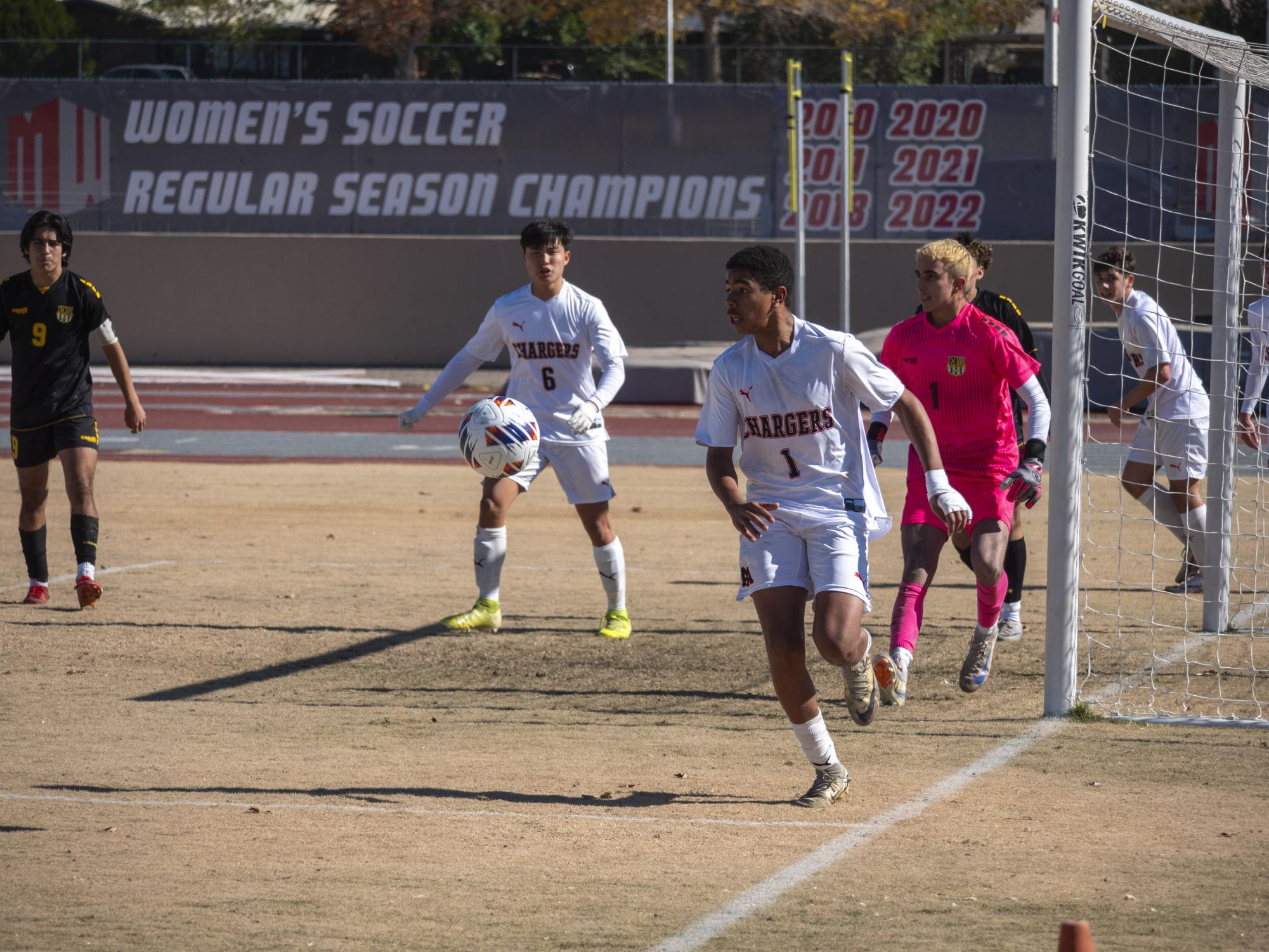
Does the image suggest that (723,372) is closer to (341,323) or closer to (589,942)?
(589,942)

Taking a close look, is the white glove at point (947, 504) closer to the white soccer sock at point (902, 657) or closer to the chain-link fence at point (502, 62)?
the white soccer sock at point (902, 657)

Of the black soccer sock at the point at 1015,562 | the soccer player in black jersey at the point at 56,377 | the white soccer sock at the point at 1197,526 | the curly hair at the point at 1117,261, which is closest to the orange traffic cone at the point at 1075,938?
the black soccer sock at the point at 1015,562

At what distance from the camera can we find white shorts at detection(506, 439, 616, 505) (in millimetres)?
9211

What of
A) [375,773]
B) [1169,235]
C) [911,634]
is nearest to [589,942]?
[375,773]

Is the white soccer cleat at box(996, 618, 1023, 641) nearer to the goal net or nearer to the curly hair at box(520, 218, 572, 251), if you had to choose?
the goal net

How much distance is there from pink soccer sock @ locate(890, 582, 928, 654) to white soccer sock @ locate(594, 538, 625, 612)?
2.25 metres

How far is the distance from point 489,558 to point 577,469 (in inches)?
28.1

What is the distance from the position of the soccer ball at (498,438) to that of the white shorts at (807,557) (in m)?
3.00

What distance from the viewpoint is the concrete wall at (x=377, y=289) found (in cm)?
2969

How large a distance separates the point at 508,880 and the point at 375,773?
1494 mm

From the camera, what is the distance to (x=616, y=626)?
9.41 m

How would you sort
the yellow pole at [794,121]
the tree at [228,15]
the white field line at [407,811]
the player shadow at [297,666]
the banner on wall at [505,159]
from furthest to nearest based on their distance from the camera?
the tree at [228,15] < the banner on wall at [505,159] < the yellow pole at [794,121] < the player shadow at [297,666] < the white field line at [407,811]

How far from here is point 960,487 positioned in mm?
7707

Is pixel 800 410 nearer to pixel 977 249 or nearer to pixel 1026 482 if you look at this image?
pixel 1026 482
